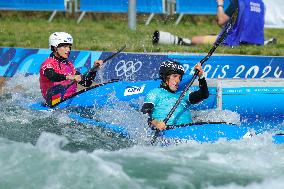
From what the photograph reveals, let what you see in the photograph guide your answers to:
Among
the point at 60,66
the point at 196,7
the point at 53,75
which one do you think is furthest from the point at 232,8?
the point at 53,75

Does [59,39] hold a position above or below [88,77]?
above

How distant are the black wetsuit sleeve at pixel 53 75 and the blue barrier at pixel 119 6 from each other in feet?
29.8

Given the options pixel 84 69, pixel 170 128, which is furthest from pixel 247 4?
pixel 170 128

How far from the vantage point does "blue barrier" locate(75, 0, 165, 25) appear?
76.1 feet

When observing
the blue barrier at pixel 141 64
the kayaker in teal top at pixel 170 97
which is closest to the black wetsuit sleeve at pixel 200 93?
the kayaker in teal top at pixel 170 97

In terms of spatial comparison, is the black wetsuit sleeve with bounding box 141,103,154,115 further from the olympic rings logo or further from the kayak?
the olympic rings logo

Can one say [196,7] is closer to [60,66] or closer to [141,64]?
[141,64]

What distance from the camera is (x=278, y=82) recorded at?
14258mm

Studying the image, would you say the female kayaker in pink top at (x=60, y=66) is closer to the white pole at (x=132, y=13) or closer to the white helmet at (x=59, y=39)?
the white helmet at (x=59, y=39)

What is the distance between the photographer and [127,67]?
1706 cm

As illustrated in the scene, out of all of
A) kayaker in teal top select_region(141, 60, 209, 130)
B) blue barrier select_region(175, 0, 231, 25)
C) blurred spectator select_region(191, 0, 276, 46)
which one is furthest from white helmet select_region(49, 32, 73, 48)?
blue barrier select_region(175, 0, 231, 25)

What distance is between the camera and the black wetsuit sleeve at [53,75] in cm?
1404

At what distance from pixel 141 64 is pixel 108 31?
16.4ft

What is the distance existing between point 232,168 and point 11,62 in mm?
8040
